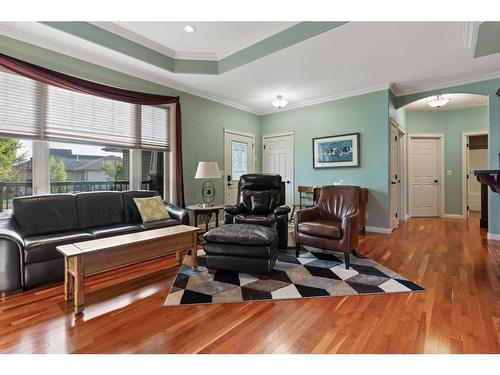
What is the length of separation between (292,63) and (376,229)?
3158 mm

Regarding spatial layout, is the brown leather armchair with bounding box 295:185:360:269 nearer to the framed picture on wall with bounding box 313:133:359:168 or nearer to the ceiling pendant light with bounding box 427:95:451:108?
the framed picture on wall with bounding box 313:133:359:168

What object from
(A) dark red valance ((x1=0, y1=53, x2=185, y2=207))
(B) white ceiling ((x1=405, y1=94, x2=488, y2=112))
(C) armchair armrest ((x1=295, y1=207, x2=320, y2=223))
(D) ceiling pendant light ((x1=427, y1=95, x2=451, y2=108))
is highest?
(B) white ceiling ((x1=405, y1=94, x2=488, y2=112))

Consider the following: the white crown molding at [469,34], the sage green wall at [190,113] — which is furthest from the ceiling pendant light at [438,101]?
the sage green wall at [190,113]

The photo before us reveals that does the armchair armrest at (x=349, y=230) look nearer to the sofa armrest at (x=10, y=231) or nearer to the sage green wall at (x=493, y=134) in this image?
the sage green wall at (x=493, y=134)

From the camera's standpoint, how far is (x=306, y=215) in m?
3.30

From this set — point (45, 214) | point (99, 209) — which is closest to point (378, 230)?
point (99, 209)

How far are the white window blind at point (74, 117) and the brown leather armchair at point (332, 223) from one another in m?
2.65

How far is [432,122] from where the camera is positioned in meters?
6.21

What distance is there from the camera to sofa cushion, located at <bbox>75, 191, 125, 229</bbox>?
3055 mm

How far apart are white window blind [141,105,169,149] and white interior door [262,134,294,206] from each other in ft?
8.27

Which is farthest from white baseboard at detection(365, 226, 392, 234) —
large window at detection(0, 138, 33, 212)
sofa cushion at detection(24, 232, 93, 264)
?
large window at detection(0, 138, 33, 212)

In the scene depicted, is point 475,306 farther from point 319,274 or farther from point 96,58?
point 96,58
